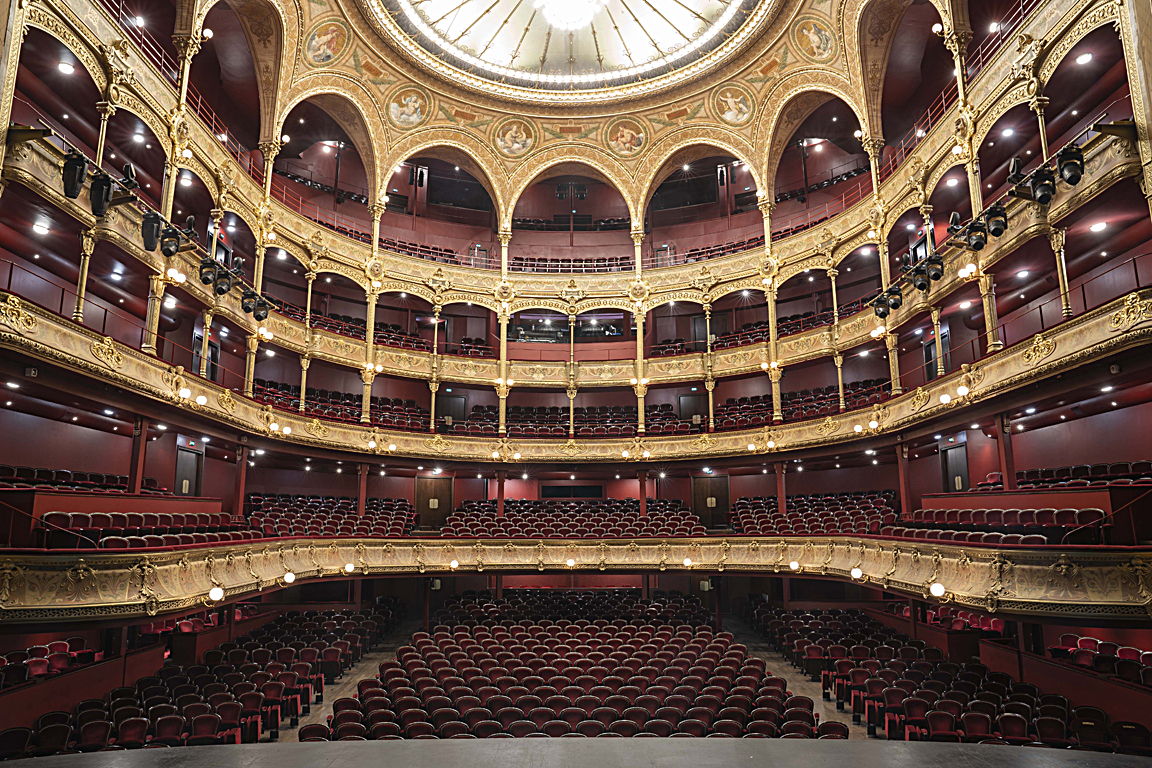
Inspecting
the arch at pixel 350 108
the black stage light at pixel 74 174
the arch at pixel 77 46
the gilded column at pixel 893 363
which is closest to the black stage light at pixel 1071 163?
the gilded column at pixel 893 363

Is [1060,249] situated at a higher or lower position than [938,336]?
higher

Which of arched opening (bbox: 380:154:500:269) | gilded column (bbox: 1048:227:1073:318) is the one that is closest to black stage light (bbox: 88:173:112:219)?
arched opening (bbox: 380:154:500:269)

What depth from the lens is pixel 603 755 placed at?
343 cm

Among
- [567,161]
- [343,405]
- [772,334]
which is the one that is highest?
[567,161]

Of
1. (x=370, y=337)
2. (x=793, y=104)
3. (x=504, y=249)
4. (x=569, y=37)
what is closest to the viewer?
(x=793, y=104)

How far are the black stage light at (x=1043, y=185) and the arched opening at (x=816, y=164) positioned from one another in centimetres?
1304

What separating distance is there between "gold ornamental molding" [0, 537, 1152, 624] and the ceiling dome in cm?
1819

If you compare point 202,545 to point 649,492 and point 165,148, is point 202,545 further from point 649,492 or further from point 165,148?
point 649,492

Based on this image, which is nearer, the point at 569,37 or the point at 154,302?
the point at 154,302

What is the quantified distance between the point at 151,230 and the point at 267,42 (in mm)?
10972

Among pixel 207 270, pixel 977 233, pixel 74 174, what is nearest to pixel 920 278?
pixel 977 233

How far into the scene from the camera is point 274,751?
11.6ft

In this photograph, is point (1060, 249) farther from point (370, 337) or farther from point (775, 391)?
point (370, 337)

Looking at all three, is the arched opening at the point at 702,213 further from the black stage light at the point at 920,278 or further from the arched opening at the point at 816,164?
the black stage light at the point at 920,278
